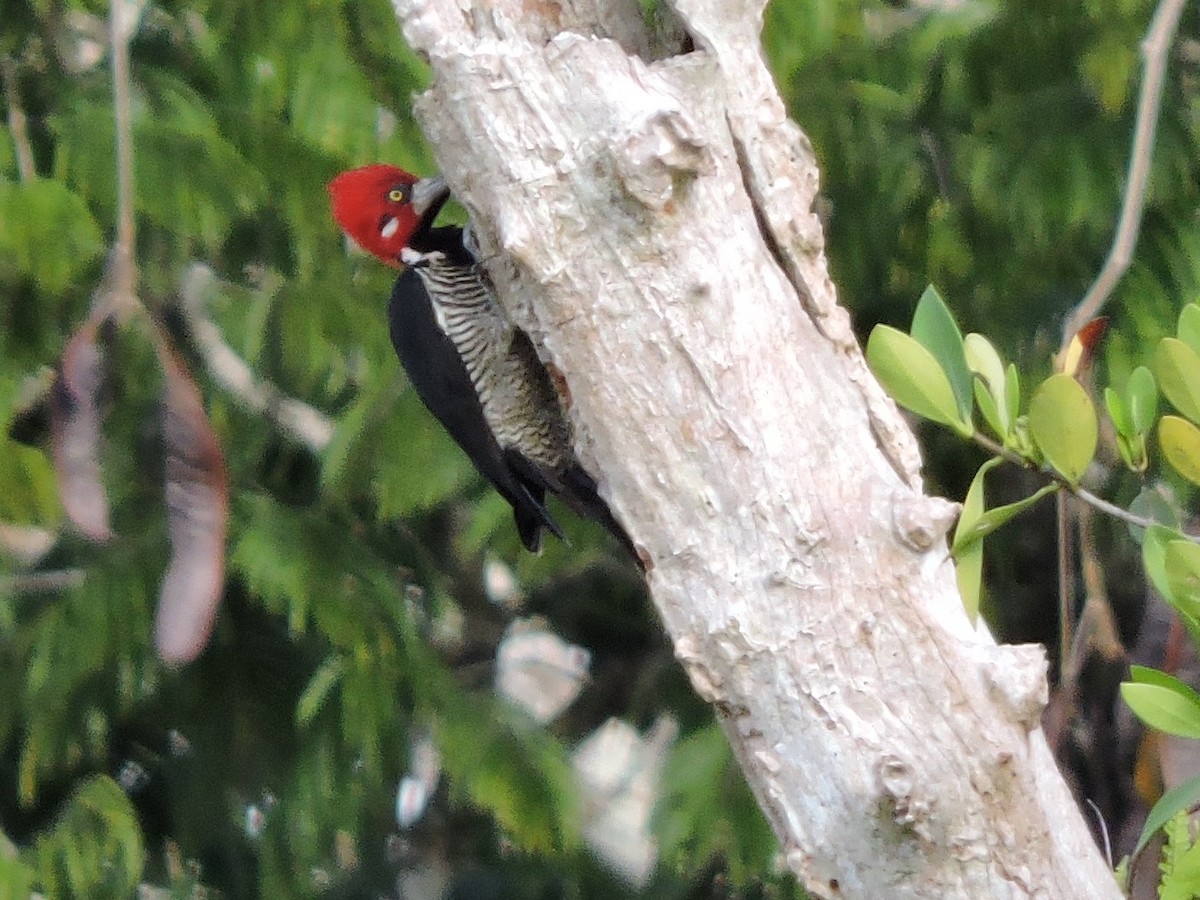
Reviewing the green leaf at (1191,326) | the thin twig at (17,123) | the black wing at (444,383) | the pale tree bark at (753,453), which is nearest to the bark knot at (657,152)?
the pale tree bark at (753,453)

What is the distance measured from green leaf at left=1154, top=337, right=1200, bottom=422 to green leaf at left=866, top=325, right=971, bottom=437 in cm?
17

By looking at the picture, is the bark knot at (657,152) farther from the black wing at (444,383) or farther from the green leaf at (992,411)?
the black wing at (444,383)

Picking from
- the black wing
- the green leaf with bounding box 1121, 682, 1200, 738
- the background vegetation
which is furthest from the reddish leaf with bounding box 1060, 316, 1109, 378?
the black wing

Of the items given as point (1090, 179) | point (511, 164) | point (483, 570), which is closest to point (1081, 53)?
point (1090, 179)

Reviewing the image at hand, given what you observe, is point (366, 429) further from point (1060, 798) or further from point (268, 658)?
point (1060, 798)

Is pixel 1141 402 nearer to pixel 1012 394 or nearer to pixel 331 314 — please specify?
pixel 1012 394

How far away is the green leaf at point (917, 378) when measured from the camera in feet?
4.09

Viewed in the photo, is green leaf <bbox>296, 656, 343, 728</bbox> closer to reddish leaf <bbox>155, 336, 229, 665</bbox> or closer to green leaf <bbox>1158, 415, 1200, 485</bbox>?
reddish leaf <bbox>155, 336, 229, 665</bbox>

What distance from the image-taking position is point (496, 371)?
7.85ft

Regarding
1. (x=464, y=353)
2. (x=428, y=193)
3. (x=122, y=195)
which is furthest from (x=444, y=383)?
(x=122, y=195)

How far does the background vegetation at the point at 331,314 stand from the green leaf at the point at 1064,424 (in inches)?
43.0

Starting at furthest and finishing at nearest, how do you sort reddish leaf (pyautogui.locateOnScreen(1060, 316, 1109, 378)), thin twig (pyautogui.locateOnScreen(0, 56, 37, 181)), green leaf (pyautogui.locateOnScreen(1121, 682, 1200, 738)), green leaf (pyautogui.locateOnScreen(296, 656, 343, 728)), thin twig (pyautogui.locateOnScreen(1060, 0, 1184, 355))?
green leaf (pyautogui.locateOnScreen(296, 656, 343, 728)) < thin twig (pyautogui.locateOnScreen(0, 56, 37, 181)) < thin twig (pyautogui.locateOnScreen(1060, 0, 1184, 355)) < reddish leaf (pyautogui.locateOnScreen(1060, 316, 1109, 378)) < green leaf (pyautogui.locateOnScreen(1121, 682, 1200, 738))

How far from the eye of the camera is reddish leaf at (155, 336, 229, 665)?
1116mm

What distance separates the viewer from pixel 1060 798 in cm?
140
